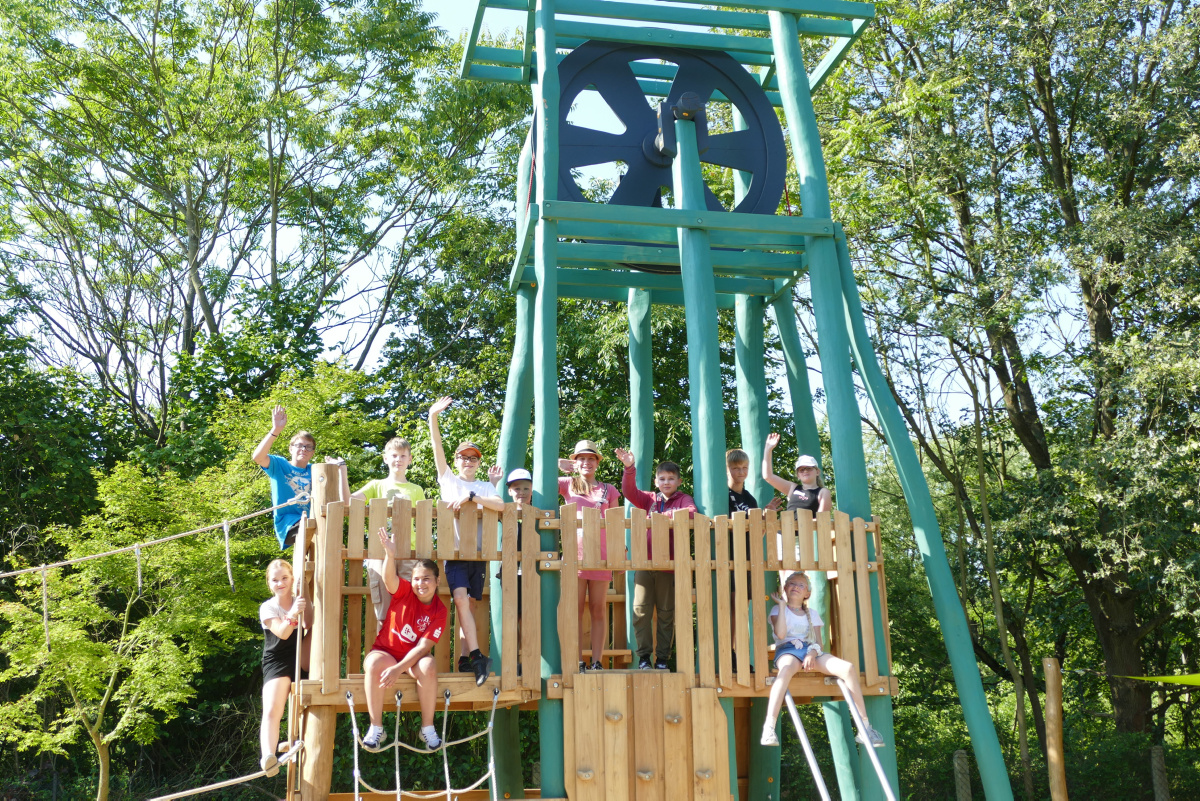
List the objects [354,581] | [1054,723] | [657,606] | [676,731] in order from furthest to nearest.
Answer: [1054,723] → [657,606] → [354,581] → [676,731]

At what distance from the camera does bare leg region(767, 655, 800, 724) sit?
6.12m

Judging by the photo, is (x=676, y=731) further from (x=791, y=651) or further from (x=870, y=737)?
(x=870, y=737)

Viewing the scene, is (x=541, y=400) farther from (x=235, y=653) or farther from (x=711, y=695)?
(x=235, y=653)

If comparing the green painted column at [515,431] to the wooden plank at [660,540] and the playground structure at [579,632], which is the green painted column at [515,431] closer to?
the playground structure at [579,632]

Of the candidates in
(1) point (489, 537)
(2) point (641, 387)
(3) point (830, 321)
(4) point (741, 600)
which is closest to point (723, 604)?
(4) point (741, 600)

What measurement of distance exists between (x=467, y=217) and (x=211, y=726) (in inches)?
422

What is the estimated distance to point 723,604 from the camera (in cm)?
620

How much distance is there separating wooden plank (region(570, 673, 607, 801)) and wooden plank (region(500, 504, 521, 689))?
393mm

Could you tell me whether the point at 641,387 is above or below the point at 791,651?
above

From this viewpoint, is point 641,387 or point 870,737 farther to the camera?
point 641,387

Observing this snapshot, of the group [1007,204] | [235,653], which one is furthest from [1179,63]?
[235,653]

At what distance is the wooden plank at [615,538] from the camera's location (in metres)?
6.12

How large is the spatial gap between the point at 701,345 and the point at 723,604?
185 cm

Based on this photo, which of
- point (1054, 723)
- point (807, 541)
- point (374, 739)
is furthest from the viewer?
point (1054, 723)
